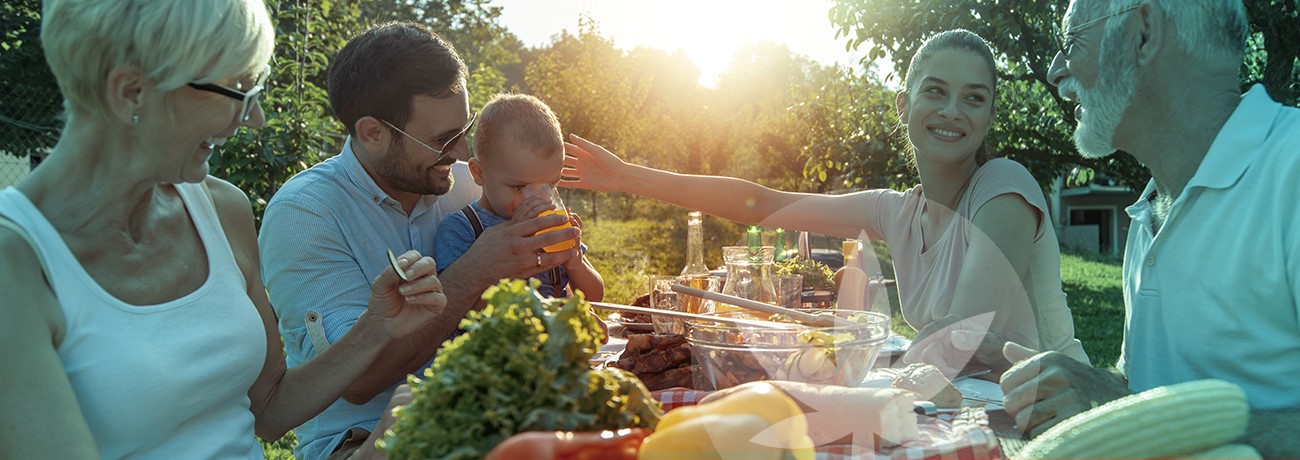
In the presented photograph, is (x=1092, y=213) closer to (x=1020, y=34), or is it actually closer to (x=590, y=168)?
(x=1020, y=34)

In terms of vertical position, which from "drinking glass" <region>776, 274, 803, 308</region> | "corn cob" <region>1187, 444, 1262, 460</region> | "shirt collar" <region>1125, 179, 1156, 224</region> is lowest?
"drinking glass" <region>776, 274, 803, 308</region>

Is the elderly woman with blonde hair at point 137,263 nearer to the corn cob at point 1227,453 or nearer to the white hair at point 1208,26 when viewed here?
the corn cob at point 1227,453

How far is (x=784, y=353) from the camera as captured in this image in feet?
5.40

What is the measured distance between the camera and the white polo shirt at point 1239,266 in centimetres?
189

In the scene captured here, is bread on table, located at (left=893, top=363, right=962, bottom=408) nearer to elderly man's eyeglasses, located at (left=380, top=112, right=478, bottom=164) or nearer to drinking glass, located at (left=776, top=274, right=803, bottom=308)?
drinking glass, located at (left=776, top=274, right=803, bottom=308)

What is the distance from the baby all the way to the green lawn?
291 cm

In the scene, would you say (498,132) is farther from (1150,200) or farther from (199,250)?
(1150,200)

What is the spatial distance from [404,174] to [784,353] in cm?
170

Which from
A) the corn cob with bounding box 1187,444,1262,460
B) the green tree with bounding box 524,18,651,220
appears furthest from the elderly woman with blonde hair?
the green tree with bounding box 524,18,651,220

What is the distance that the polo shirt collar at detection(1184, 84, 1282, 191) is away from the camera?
199cm

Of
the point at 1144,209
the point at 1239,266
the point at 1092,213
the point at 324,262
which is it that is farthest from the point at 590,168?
the point at 1092,213

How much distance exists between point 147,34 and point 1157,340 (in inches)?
95.9

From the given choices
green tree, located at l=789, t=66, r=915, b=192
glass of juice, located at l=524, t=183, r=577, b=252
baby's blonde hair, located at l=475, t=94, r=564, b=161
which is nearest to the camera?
glass of juice, located at l=524, t=183, r=577, b=252

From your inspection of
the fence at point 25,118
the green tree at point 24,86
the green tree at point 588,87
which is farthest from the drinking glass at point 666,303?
the green tree at point 588,87
